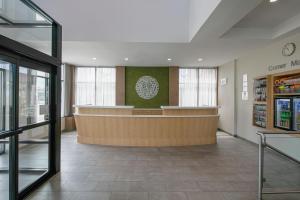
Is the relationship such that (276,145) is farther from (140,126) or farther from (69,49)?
(69,49)

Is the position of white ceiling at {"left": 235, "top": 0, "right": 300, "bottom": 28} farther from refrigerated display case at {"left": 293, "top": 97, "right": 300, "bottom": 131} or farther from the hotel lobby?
refrigerated display case at {"left": 293, "top": 97, "right": 300, "bottom": 131}

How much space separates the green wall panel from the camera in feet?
36.1

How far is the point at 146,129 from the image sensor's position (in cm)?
702

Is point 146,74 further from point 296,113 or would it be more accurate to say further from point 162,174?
point 162,174

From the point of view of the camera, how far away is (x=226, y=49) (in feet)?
23.9

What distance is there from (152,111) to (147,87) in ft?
4.38

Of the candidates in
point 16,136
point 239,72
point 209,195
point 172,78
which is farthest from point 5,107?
point 172,78

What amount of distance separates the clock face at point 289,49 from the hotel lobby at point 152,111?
2cm

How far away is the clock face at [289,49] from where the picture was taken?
5.57 metres

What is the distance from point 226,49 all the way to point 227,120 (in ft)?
11.9

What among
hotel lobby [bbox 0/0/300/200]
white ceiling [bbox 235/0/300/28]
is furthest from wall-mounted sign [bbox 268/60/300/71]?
white ceiling [bbox 235/0/300/28]

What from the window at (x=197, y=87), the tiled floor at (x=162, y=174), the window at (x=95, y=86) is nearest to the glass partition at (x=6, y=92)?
the tiled floor at (x=162, y=174)

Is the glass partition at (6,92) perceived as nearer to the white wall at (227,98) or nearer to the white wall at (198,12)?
the white wall at (198,12)

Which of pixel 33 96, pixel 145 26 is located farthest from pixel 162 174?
pixel 145 26
